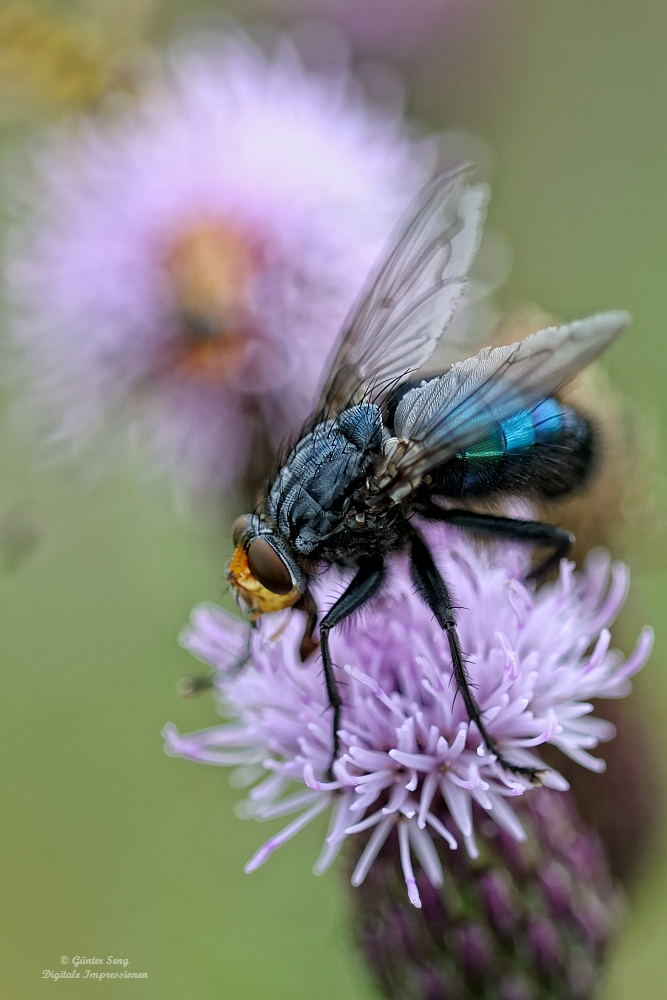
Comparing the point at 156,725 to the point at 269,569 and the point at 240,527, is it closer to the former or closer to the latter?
the point at 240,527

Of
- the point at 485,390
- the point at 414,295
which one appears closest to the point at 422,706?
the point at 485,390

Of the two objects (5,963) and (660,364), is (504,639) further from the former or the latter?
(660,364)

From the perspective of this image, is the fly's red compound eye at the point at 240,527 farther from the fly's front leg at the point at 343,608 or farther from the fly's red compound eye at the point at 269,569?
the fly's front leg at the point at 343,608

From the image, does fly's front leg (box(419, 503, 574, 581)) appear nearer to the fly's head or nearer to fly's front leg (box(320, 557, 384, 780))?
fly's front leg (box(320, 557, 384, 780))

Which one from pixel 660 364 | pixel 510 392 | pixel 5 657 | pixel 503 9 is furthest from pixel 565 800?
pixel 503 9

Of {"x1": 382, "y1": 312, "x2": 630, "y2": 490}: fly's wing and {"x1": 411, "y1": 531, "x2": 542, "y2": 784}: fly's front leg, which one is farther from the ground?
{"x1": 382, "y1": 312, "x2": 630, "y2": 490}: fly's wing

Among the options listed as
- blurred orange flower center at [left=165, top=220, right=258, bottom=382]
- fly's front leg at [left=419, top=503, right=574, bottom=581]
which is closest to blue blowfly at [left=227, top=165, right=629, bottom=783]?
fly's front leg at [left=419, top=503, right=574, bottom=581]
